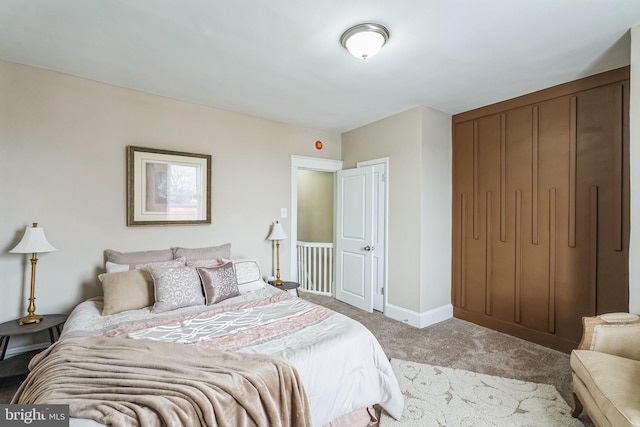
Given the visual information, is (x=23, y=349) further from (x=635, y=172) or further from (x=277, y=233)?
(x=635, y=172)

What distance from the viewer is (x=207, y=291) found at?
2418 millimetres

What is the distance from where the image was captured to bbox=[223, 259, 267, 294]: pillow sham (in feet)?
9.04

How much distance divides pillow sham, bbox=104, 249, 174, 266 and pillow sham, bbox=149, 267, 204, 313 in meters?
0.40

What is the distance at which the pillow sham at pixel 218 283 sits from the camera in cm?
242

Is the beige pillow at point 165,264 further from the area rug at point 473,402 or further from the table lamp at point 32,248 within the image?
the area rug at point 473,402

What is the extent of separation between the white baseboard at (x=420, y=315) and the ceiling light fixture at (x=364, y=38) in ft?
9.03

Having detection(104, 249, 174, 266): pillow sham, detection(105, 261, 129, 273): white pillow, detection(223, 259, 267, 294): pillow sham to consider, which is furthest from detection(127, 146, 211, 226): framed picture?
detection(223, 259, 267, 294): pillow sham

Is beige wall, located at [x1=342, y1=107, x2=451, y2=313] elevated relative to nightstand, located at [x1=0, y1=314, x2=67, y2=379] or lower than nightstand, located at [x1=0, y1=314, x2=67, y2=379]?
elevated

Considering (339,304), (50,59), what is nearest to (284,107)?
(50,59)

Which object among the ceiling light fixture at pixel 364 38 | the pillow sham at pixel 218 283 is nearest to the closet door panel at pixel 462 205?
the ceiling light fixture at pixel 364 38

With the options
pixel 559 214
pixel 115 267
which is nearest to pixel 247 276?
pixel 115 267

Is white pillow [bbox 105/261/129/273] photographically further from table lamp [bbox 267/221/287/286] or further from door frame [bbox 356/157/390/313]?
door frame [bbox 356/157/390/313]

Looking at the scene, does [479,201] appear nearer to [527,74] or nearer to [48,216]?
[527,74]

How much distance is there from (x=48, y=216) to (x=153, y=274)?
1114 millimetres
